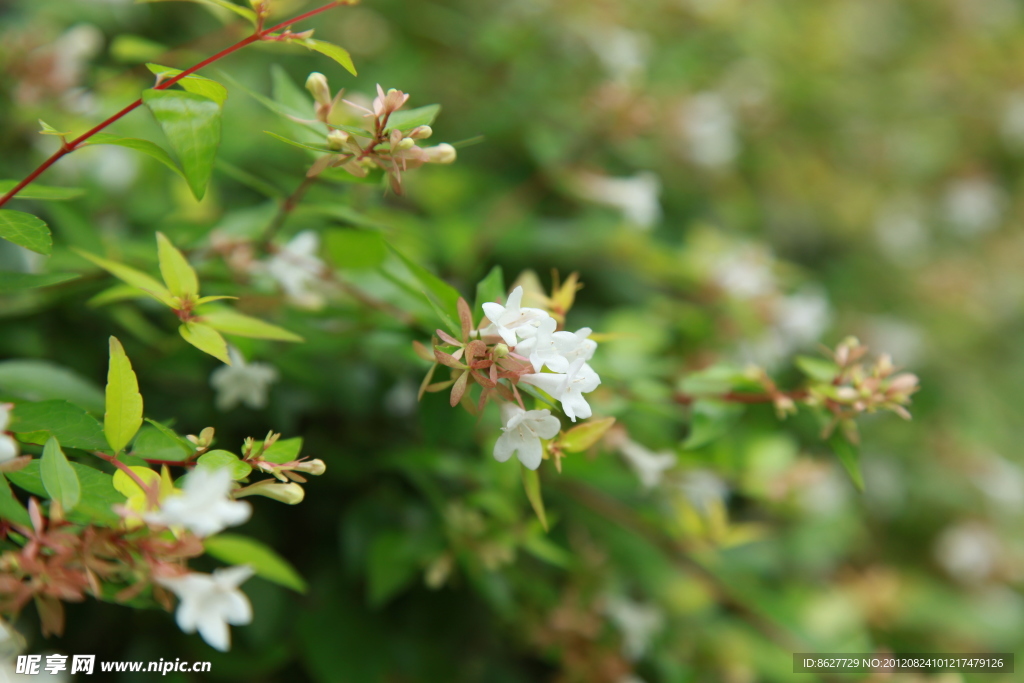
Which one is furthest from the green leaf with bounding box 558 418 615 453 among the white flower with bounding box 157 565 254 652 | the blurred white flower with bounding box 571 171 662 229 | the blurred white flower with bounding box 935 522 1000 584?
the blurred white flower with bounding box 935 522 1000 584

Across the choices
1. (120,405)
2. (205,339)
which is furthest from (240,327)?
(120,405)

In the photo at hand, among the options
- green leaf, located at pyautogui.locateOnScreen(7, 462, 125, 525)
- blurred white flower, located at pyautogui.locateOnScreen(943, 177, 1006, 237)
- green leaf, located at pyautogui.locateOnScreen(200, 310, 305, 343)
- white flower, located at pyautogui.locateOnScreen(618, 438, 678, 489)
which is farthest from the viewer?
blurred white flower, located at pyautogui.locateOnScreen(943, 177, 1006, 237)

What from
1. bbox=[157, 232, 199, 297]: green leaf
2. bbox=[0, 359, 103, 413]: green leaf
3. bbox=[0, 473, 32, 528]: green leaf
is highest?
bbox=[157, 232, 199, 297]: green leaf

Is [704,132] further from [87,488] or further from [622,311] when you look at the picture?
[87,488]

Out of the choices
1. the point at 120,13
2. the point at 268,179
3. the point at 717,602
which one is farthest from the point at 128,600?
the point at 120,13

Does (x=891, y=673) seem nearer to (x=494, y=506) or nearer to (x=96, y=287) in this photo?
(x=494, y=506)

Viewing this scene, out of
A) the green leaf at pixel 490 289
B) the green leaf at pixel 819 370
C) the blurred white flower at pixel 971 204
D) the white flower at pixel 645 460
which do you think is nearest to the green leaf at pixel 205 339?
the green leaf at pixel 490 289

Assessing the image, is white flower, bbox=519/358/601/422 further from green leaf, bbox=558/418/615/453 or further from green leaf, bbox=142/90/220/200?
green leaf, bbox=142/90/220/200
